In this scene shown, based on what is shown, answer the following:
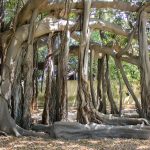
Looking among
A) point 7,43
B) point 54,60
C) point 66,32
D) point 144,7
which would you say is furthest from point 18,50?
point 144,7

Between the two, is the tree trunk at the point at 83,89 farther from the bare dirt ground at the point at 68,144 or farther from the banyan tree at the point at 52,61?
the bare dirt ground at the point at 68,144

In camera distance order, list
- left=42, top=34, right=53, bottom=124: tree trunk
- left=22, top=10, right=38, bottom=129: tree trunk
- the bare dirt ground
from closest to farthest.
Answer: the bare dirt ground < left=22, top=10, right=38, bottom=129: tree trunk < left=42, top=34, right=53, bottom=124: tree trunk

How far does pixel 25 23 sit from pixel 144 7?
232 centimetres

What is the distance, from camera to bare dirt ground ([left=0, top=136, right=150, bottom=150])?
5375 mm

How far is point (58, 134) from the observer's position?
6.14 metres

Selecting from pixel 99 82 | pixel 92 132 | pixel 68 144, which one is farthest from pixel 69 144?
pixel 99 82

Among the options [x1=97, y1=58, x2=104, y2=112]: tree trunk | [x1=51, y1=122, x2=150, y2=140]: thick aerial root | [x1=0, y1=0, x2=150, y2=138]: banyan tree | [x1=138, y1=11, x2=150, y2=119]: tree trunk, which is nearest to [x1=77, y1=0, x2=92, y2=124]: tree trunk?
[x1=0, y1=0, x2=150, y2=138]: banyan tree

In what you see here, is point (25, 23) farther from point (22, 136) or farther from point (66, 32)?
point (22, 136)

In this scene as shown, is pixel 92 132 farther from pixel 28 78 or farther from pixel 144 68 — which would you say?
pixel 144 68

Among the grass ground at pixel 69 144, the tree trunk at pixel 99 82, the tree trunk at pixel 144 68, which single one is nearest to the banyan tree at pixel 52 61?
the tree trunk at pixel 144 68

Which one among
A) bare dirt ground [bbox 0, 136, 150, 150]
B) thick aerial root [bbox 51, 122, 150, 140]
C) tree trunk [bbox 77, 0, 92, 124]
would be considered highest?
tree trunk [bbox 77, 0, 92, 124]

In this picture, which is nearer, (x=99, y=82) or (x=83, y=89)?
(x=83, y=89)

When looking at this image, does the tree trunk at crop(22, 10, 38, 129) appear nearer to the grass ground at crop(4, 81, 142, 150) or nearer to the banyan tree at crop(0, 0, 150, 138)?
the banyan tree at crop(0, 0, 150, 138)

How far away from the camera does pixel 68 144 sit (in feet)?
18.5
